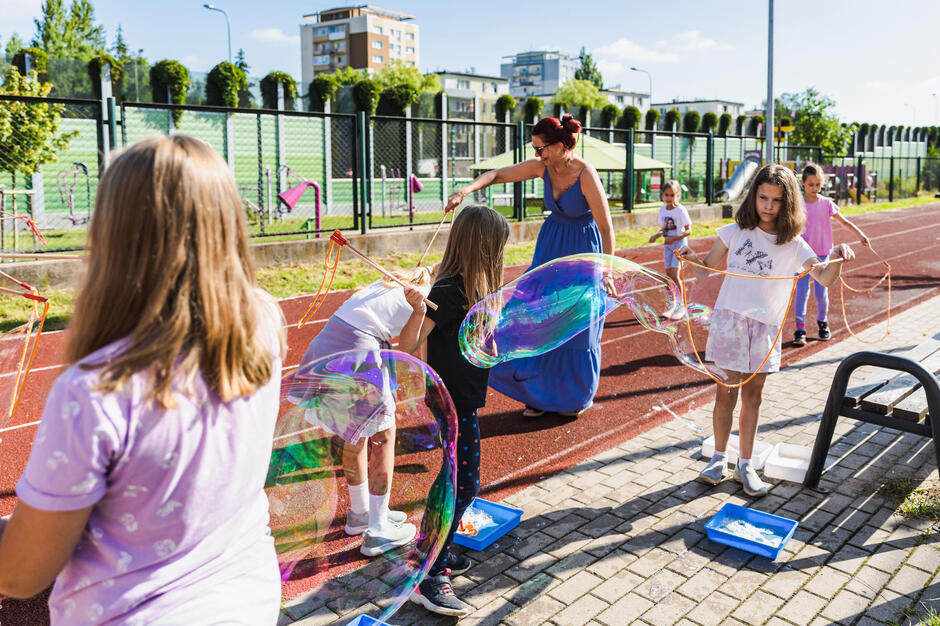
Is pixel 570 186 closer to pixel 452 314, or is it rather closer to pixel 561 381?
pixel 561 381

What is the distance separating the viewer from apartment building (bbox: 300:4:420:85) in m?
131

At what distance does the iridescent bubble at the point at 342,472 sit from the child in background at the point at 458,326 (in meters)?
0.59

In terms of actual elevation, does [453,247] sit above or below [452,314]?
above

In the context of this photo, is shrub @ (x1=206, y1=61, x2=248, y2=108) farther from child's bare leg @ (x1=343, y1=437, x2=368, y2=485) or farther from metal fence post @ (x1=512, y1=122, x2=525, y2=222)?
child's bare leg @ (x1=343, y1=437, x2=368, y2=485)

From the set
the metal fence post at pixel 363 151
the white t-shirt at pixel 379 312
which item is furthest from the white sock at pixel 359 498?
the metal fence post at pixel 363 151

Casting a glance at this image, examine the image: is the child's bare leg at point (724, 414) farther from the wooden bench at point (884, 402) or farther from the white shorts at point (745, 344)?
the wooden bench at point (884, 402)

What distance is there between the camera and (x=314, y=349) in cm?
365

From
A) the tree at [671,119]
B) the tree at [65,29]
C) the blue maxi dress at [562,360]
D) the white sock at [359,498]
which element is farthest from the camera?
the tree at [65,29]

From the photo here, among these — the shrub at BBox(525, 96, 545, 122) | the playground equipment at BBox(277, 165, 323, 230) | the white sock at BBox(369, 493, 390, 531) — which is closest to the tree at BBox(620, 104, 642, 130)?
the shrub at BBox(525, 96, 545, 122)

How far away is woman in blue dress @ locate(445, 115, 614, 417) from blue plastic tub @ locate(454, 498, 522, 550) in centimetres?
162

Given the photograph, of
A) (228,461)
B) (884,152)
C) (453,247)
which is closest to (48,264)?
(453,247)

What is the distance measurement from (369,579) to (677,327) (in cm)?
282

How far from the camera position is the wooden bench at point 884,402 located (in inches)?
175

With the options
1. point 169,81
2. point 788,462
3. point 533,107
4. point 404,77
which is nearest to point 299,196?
point 788,462
